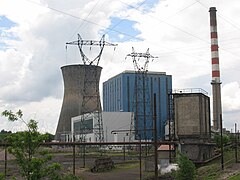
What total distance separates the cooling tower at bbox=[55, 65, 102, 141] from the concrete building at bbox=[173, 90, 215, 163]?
24.1m

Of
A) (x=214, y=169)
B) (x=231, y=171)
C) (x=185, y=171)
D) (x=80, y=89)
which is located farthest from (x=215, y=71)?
(x=185, y=171)

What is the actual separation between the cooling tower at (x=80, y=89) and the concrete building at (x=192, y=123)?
2408 centimetres

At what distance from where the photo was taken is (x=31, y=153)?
32.9ft

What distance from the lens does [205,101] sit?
1371 inches

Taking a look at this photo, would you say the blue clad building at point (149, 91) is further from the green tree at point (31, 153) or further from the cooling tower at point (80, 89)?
the green tree at point (31, 153)

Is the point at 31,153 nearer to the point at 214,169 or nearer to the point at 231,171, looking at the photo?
the point at 231,171

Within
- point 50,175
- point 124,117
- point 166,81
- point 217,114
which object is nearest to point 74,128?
point 124,117

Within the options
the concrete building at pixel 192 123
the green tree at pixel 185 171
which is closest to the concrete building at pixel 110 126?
the concrete building at pixel 192 123

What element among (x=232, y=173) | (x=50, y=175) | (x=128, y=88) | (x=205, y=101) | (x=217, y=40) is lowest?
(x=232, y=173)

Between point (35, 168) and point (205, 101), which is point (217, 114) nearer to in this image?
point (205, 101)

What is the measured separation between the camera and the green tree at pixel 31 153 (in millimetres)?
9773

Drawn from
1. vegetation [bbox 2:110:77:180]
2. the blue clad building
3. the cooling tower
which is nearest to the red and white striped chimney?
the cooling tower

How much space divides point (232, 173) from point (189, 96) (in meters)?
10.4

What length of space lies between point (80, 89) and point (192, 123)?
3085 cm
